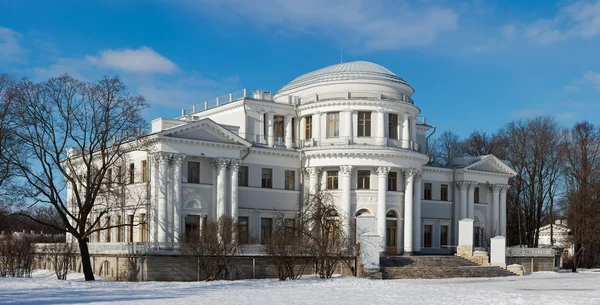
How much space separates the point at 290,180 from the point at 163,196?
31.2 ft

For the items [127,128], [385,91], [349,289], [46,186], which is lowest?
[349,289]

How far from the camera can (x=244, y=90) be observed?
1813 inches

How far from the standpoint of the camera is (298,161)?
4538cm

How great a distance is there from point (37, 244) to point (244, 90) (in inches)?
613

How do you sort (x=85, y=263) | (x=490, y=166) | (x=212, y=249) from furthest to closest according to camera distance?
1. (x=490, y=166)
2. (x=85, y=263)
3. (x=212, y=249)

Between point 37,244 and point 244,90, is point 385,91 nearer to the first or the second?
point 244,90

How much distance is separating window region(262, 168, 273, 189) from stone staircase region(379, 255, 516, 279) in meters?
8.88

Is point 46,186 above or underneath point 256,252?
above

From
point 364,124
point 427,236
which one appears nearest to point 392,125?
point 364,124

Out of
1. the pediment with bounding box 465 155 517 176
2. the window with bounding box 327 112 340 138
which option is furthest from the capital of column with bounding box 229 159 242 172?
the pediment with bounding box 465 155 517 176

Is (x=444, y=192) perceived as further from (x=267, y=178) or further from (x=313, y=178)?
(x=267, y=178)

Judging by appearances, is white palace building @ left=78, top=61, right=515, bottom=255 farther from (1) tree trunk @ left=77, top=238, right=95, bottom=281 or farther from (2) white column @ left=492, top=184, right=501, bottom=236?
(1) tree trunk @ left=77, top=238, right=95, bottom=281

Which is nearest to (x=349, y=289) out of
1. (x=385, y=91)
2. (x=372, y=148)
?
(x=372, y=148)

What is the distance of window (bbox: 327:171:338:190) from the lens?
44.7 metres
